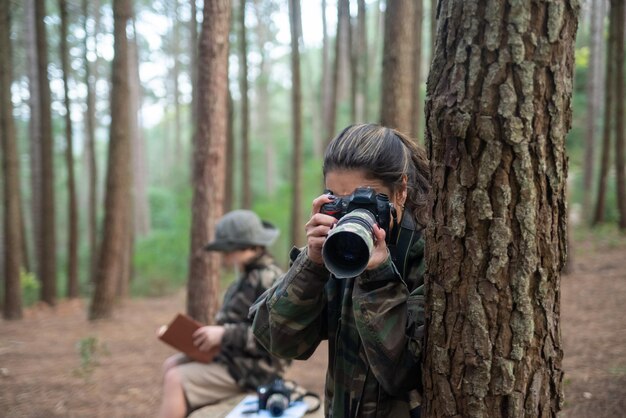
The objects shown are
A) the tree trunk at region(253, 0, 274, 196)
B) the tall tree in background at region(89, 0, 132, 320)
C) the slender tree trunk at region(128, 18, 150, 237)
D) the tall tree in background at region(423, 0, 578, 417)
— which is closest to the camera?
the tall tree in background at region(423, 0, 578, 417)

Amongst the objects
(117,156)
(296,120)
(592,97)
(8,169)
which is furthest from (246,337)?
(592,97)

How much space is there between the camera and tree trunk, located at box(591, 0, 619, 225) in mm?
10908

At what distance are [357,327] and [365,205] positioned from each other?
1.18ft

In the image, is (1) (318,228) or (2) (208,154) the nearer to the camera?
(1) (318,228)

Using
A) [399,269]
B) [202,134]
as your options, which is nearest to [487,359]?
[399,269]

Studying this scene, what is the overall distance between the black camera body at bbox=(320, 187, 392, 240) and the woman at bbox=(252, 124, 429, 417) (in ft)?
0.11

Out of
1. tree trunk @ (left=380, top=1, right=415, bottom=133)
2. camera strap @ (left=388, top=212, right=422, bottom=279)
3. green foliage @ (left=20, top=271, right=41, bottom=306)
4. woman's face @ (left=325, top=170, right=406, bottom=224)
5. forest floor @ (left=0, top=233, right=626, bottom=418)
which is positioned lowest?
green foliage @ (left=20, top=271, right=41, bottom=306)

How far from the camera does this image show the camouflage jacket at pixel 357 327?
5.24 ft

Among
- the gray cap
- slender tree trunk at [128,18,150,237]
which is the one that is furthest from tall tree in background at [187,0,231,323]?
slender tree trunk at [128,18,150,237]

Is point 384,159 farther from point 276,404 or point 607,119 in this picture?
point 607,119

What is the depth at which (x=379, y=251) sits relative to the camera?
1.58 metres

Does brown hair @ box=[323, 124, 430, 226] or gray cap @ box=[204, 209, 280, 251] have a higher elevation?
brown hair @ box=[323, 124, 430, 226]

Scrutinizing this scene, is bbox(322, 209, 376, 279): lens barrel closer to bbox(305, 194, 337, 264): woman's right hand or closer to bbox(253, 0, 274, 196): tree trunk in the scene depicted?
bbox(305, 194, 337, 264): woman's right hand

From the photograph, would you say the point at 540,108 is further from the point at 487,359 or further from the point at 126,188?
the point at 126,188
